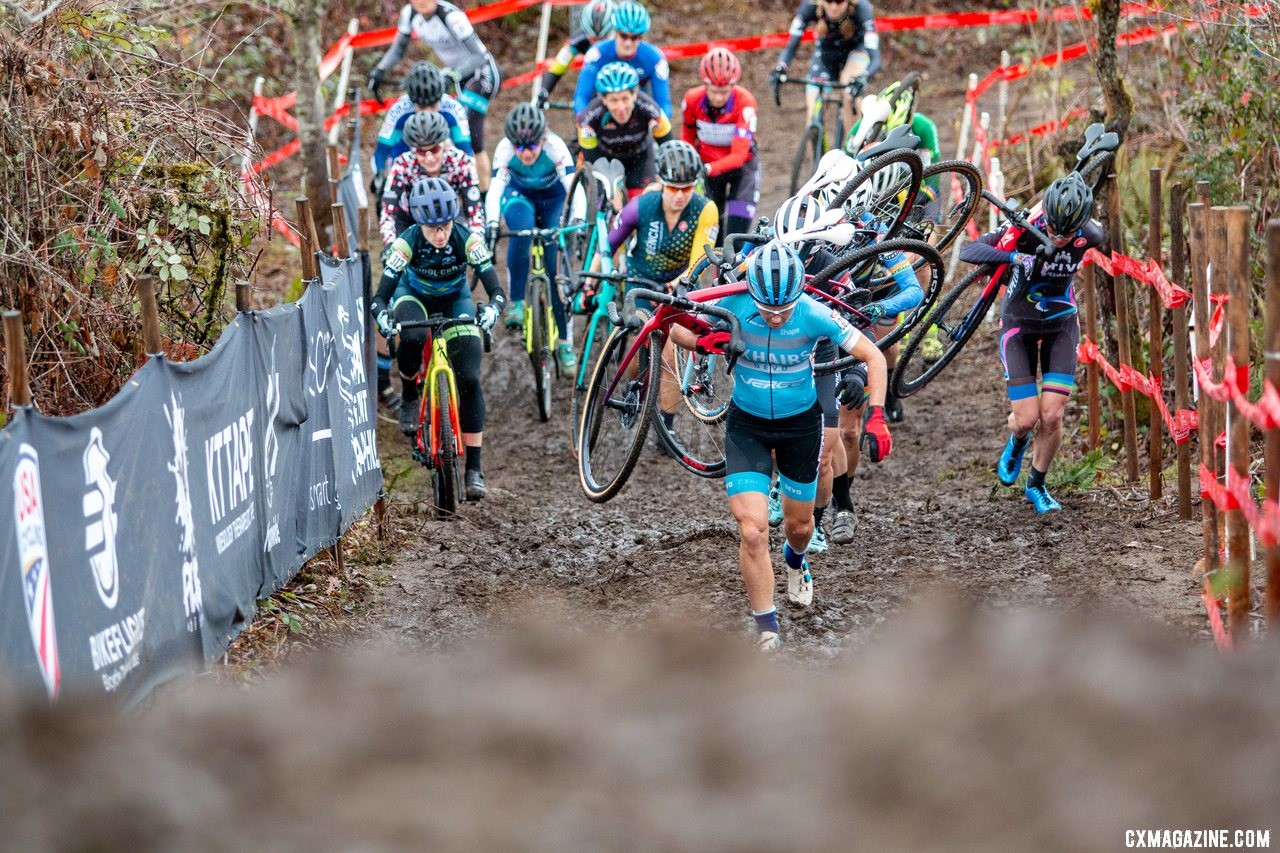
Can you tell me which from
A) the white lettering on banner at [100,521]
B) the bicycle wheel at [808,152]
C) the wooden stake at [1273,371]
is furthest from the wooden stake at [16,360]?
the bicycle wheel at [808,152]

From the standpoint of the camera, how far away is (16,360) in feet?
16.3

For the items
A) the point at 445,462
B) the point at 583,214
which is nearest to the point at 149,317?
the point at 445,462

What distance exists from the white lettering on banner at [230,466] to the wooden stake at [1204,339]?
4717 millimetres

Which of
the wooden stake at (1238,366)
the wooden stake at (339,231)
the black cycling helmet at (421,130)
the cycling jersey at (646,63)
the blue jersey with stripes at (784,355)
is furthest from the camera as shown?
the cycling jersey at (646,63)

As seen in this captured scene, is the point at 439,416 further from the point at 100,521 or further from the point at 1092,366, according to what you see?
the point at 1092,366

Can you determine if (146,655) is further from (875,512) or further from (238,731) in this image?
(875,512)

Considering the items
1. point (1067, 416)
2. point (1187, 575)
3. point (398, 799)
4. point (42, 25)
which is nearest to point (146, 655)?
point (398, 799)

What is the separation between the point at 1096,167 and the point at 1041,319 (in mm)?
1124

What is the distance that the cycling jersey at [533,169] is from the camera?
A: 11.8 metres

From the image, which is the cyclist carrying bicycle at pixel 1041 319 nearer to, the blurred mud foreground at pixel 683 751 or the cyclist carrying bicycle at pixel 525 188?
the cyclist carrying bicycle at pixel 525 188

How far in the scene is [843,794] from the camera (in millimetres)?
3008

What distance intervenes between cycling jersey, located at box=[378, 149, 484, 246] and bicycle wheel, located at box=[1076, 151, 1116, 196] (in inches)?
168

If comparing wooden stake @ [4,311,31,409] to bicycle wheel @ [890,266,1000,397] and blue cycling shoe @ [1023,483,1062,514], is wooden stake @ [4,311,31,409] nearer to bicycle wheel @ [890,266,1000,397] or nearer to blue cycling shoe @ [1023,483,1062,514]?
bicycle wheel @ [890,266,1000,397]

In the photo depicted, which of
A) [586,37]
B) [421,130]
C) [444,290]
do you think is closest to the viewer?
[444,290]
